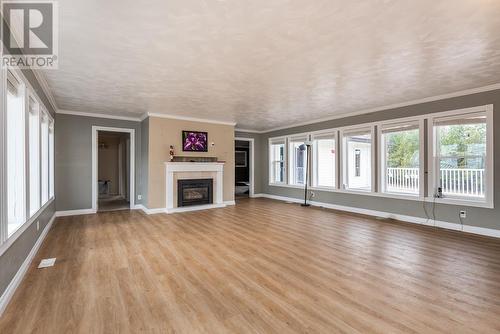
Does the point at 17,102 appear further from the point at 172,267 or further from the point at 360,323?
the point at 360,323

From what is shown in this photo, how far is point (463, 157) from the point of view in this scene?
15.1 ft

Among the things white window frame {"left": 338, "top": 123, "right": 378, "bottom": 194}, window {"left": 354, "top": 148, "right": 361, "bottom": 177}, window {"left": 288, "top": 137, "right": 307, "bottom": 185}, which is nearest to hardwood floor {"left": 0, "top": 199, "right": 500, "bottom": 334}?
white window frame {"left": 338, "top": 123, "right": 378, "bottom": 194}

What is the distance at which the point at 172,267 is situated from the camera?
3.01 m

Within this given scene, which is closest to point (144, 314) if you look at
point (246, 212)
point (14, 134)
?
point (14, 134)

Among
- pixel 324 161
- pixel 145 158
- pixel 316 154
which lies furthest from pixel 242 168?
pixel 145 158

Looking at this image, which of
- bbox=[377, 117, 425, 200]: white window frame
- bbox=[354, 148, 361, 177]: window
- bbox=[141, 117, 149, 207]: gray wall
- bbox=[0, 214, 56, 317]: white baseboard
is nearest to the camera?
bbox=[0, 214, 56, 317]: white baseboard

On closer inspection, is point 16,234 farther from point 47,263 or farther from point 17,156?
point 17,156

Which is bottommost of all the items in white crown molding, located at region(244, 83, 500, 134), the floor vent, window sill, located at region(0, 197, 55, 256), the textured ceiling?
the floor vent

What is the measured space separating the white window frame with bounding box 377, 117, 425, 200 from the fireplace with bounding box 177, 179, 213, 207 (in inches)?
172

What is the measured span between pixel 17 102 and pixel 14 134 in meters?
0.38

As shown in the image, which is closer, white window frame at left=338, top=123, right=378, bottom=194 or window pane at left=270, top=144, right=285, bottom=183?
white window frame at left=338, top=123, right=378, bottom=194

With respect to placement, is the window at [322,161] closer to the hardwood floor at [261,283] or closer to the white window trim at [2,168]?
the hardwood floor at [261,283]

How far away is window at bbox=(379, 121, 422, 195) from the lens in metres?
5.32

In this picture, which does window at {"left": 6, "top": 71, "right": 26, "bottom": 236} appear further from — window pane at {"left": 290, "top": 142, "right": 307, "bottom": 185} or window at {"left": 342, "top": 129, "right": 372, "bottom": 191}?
window pane at {"left": 290, "top": 142, "right": 307, "bottom": 185}
